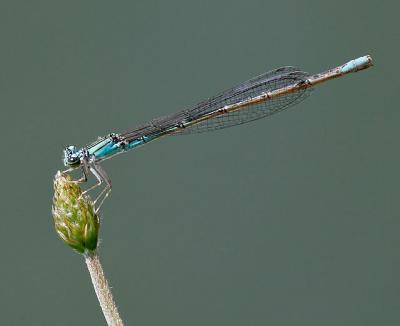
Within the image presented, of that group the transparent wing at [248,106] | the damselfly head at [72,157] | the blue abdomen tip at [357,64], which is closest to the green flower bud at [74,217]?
the damselfly head at [72,157]

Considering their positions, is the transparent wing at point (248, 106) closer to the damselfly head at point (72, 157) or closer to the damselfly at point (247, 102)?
the damselfly at point (247, 102)

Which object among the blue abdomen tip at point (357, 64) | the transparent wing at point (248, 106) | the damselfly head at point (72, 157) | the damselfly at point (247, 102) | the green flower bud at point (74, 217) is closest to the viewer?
the green flower bud at point (74, 217)

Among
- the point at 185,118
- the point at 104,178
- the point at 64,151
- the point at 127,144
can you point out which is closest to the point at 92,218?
the point at 104,178

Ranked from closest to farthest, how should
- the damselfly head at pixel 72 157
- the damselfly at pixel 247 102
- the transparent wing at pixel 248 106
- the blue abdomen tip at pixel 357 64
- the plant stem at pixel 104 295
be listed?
1. the plant stem at pixel 104 295
2. the damselfly head at pixel 72 157
3. the blue abdomen tip at pixel 357 64
4. the damselfly at pixel 247 102
5. the transparent wing at pixel 248 106

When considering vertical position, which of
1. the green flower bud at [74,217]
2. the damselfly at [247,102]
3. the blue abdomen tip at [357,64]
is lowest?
the green flower bud at [74,217]

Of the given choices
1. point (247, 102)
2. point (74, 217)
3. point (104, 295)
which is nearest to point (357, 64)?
point (247, 102)

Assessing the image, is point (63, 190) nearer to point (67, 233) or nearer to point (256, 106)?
point (67, 233)
